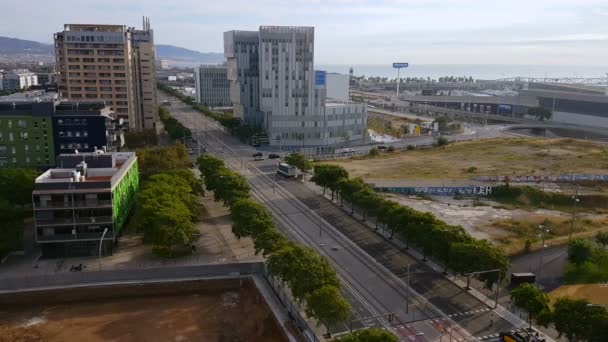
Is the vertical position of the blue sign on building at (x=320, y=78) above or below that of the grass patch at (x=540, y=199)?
above

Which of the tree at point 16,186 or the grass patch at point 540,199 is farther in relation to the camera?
the grass patch at point 540,199

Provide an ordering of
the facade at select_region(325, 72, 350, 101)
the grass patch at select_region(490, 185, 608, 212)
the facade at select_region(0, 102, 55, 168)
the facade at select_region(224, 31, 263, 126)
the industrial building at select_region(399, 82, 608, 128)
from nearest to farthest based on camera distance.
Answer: the grass patch at select_region(490, 185, 608, 212), the facade at select_region(0, 102, 55, 168), the facade at select_region(224, 31, 263, 126), the industrial building at select_region(399, 82, 608, 128), the facade at select_region(325, 72, 350, 101)

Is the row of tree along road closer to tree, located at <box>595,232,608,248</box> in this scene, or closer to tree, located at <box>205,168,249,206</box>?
tree, located at <box>205,168,249,206</box>

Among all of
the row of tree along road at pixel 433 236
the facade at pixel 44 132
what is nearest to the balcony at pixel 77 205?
the row of tree along road at pixel 433 236

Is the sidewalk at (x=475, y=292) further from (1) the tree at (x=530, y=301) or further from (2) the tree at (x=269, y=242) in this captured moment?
(2) the tree at (x=269, y=242)

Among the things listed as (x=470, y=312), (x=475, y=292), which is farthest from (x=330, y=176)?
(x=470, y=312)

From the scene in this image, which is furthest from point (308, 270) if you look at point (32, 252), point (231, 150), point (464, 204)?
point (231, 150)

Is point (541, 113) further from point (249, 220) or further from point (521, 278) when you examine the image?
point (249, 220)

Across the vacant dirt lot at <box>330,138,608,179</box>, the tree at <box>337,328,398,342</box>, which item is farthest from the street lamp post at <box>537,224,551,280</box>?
the tree at <box>337,328,398,342</box>
